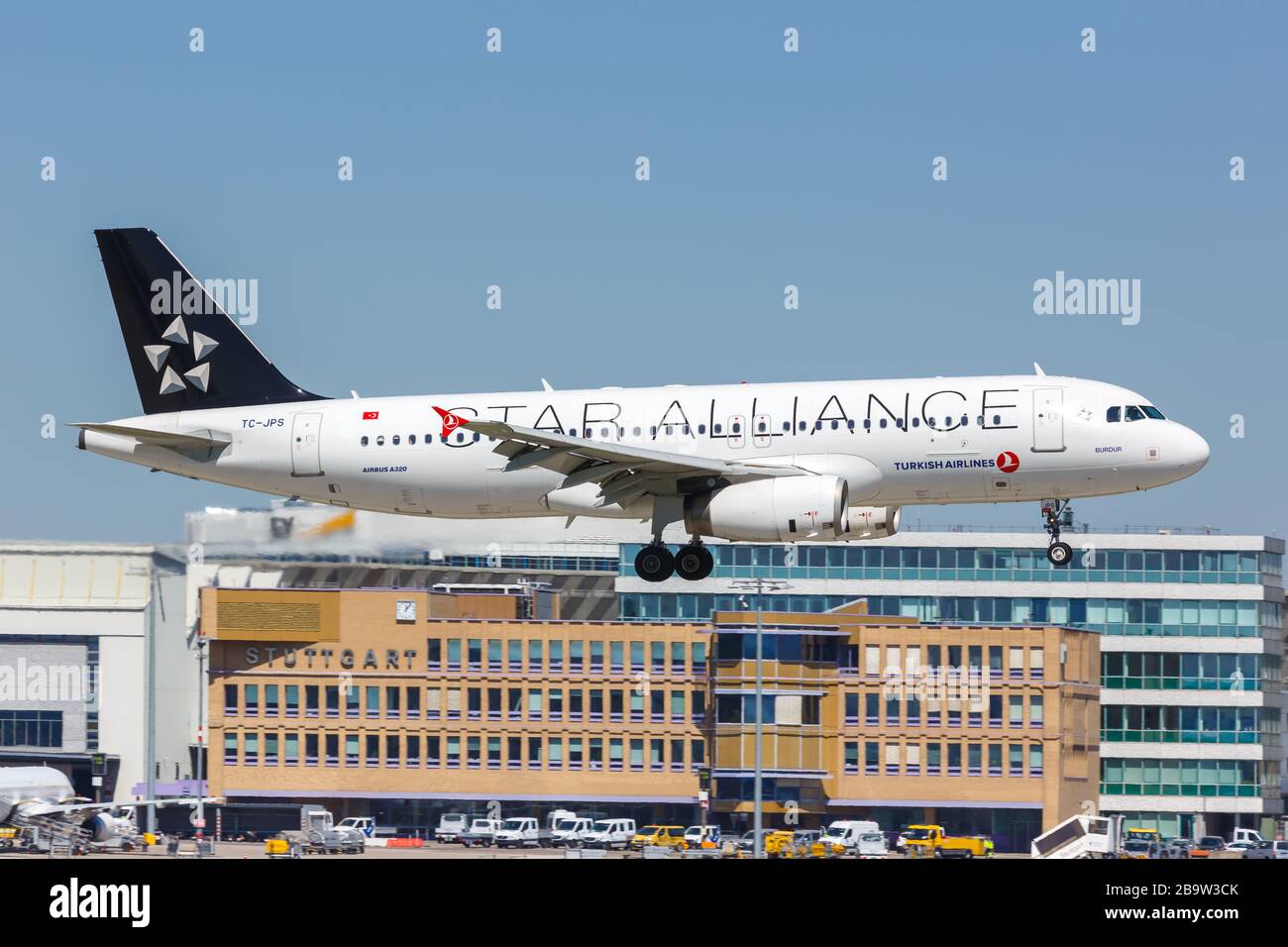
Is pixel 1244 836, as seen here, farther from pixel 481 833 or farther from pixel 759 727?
pixel 481 833

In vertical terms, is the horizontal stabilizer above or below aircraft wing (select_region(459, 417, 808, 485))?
above

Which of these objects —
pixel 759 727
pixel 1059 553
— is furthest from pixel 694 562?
pixel 759 727

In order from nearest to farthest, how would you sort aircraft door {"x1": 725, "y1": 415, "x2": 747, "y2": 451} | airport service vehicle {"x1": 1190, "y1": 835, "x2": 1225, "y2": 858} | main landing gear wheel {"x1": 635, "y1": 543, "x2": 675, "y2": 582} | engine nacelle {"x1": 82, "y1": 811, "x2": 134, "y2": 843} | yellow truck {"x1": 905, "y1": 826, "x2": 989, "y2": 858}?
1. aircraft door {"x1": 725, "y1": 415, "x2": 747, "y2": 451}
2. main landing gear wheel {"x1": 635, "y1": 543, "x2": 675, "y2": 582}
3. engine nacelle {"x1": 82, "y1": 811, "x2": 134, "y2": 843}
4. yellow truck {"x1": 905, "y1": 826, "x2": 989, "y2": 858}
5. airport service vehicle {"x1": 1190, "y1": 835, "x2": 1225, "y2": 858}

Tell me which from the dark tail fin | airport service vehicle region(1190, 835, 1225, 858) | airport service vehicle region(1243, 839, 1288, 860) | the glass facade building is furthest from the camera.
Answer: the glass facade building

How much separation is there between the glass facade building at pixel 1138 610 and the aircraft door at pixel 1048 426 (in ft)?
213

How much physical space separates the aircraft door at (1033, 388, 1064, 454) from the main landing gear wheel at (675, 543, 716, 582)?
906 cm

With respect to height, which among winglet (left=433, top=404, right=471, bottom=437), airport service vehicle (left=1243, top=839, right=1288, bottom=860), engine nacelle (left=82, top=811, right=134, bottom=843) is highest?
winglet (left=433, top=404, right=471, bottom=437)

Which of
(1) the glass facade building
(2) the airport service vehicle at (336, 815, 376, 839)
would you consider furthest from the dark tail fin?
(1) the glass facade building

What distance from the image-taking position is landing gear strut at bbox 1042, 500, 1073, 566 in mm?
49938

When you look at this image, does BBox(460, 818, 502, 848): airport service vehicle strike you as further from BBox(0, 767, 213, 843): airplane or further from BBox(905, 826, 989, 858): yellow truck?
BBox(905, 826, 989, 858): yellow truck

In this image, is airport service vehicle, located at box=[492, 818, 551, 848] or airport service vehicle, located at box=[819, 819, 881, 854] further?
airport service vehicle, located at box=[819, 819, 881, 854]

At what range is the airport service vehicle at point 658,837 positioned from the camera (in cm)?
8846

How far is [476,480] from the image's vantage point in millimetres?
52469
